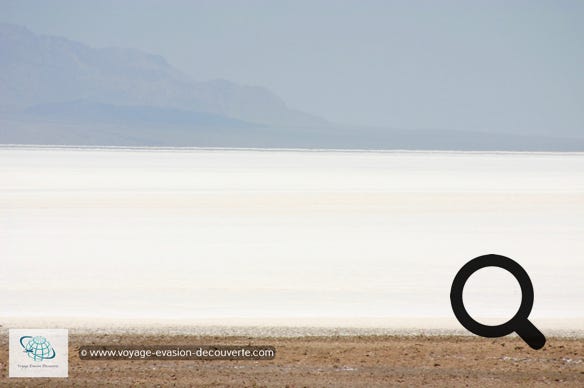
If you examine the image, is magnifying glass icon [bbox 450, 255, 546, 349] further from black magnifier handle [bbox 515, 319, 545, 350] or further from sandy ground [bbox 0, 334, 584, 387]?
sandy ground [bbox 0, 334, 584, 387]

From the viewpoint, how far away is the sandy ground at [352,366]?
7.42 meters

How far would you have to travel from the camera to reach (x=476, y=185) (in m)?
38.3

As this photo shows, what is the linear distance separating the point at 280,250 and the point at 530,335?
885 centimetres

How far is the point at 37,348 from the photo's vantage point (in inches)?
320

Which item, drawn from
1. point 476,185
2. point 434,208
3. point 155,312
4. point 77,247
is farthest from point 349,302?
point 476,185

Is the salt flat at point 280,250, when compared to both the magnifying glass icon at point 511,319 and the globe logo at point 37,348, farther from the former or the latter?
the globe logo at point 37,348

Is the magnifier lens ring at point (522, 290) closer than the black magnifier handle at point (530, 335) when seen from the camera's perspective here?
No

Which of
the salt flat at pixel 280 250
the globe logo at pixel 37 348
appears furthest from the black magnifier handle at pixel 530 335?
the globe logo at pixel 37 348

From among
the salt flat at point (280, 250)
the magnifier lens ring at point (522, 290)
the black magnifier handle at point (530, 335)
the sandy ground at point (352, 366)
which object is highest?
the salt flat at point (280, 250)

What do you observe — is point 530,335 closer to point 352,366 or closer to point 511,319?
point 511,319

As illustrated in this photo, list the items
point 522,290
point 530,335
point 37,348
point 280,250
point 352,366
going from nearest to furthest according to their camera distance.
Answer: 1. point 352,366
2. point 37,348
3. point 530,335
4. point 522,290
5. point 280,250

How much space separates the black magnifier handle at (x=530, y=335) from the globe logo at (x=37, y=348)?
148 inches

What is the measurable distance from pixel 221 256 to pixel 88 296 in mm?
4357

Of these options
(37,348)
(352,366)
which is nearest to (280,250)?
Result: (37,348)
